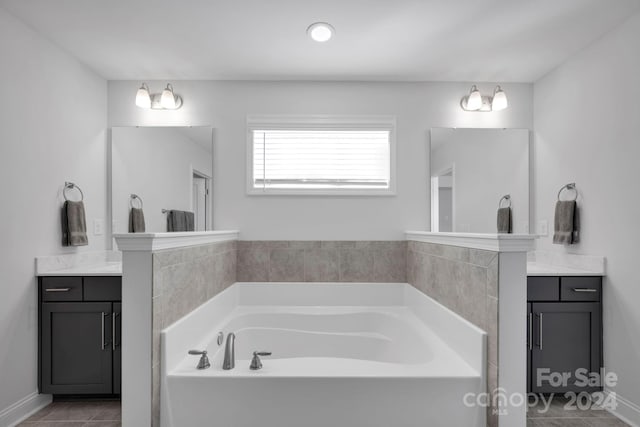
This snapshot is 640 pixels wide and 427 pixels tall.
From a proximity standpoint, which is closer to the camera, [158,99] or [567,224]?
[567,224]

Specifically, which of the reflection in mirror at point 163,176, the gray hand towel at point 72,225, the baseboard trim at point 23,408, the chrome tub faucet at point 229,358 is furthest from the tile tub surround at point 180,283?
the baseboard trim at point 23,408

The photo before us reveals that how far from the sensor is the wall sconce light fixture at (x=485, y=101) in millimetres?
3004

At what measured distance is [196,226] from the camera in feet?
9.80

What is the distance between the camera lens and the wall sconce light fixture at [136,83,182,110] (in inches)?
116

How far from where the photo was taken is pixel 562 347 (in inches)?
91.8

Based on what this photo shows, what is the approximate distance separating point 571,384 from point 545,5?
230 cm

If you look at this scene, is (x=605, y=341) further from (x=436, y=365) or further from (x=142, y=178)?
(x=142, y=178)

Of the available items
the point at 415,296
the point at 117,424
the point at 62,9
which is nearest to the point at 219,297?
the point at 117,424

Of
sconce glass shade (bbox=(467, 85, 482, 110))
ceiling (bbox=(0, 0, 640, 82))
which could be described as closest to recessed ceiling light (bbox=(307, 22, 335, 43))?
ceiling (bbox=(0, 0, 640, 82))

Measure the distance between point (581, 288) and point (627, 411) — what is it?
733 millimetres

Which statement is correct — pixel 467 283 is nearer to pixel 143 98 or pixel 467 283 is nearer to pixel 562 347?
pixel 562 347

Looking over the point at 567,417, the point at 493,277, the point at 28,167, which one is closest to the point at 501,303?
the point at 493,277

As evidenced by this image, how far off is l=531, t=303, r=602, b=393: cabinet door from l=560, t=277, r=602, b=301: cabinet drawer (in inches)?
2.8

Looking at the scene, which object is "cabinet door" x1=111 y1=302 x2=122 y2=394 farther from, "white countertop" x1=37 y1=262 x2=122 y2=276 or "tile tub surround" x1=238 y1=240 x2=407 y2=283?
"tile tub surround" x1=238 y1=240 x2=407 y2=283
